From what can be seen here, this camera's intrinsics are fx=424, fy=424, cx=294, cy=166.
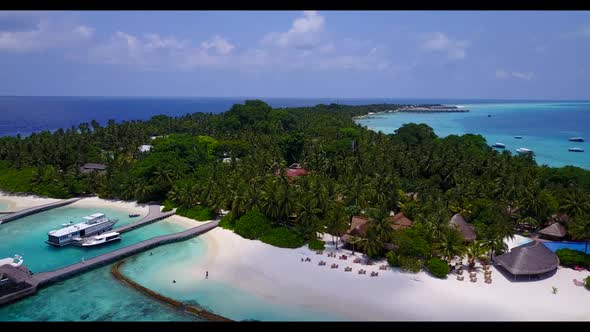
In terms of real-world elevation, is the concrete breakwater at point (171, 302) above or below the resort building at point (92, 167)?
below

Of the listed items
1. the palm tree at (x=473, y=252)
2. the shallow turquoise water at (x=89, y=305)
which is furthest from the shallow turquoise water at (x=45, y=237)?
the palm tree at (x=473, y=252)

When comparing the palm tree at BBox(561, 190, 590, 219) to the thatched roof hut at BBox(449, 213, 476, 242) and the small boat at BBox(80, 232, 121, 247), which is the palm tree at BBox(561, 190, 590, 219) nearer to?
the thatched roof hut at BBox(449, 213, 476, 242)

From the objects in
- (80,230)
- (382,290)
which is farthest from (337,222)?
(80,230)

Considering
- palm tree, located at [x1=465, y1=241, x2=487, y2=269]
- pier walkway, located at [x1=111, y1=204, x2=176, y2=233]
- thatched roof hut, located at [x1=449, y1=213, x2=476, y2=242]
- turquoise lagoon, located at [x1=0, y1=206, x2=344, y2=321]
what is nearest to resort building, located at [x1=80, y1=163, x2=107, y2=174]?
pier walkway, located at [x1=111, y1=204, x2=176, y2=233]

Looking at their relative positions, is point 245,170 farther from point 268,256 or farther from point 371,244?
point 371,244

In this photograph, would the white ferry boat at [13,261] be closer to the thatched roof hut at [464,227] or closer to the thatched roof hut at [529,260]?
the thatched roof hut at [464,227]

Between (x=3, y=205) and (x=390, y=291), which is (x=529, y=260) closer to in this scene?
(x=390, y=291)
